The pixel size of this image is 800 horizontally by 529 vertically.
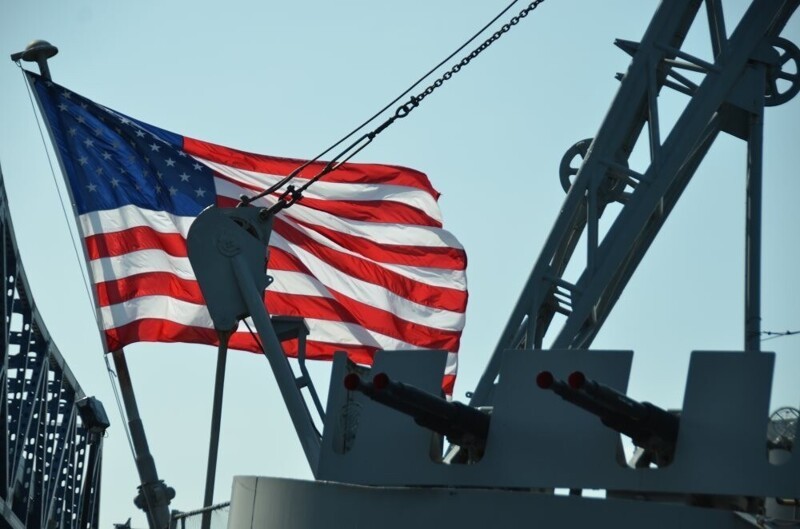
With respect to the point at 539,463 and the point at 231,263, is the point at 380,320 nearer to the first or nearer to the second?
the point at 231,263

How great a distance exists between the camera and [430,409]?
686cm

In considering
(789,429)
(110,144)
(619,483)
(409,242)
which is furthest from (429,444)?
(110,144)

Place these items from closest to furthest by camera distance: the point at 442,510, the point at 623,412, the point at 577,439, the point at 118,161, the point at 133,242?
1. the point at 623,412
2. the point at 577,439
3. the point at 442,510
4. the point at 133,242
5. the point at 118,161

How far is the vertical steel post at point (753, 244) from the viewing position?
9617 mm

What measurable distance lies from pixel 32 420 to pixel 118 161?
114 feet

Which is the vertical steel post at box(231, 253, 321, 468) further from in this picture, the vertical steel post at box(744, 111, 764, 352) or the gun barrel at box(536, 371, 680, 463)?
the gun barrel at box(536, 371, 680, 463)

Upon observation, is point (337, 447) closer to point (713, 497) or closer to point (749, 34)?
point (713, 497)

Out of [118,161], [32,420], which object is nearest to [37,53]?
[118,161]

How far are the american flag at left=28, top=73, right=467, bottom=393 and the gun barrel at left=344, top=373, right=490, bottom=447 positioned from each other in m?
5.12

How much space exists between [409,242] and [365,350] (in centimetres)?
102

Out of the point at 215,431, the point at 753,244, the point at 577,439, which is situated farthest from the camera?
the point at 215,431

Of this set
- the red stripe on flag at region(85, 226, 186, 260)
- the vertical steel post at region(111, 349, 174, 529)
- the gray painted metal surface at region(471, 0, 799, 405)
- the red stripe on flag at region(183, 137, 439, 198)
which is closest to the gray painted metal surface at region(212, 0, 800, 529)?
the gray painted metal surface at region(471, 0, 799, 405)

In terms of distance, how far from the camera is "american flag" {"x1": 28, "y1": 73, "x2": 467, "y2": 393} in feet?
39.8

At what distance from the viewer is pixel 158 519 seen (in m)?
10.8
